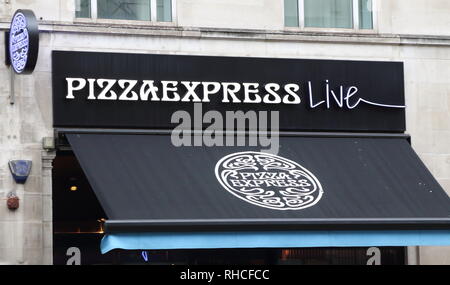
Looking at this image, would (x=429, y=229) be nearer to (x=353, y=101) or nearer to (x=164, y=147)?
(x=353, y=101)

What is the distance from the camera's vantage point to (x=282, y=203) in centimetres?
1897

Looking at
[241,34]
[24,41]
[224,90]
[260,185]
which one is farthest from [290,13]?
[24,41]

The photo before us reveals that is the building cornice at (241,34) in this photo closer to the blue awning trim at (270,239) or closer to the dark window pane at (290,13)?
the dark window pane at (290,13)

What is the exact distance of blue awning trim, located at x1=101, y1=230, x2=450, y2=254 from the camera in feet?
57.8

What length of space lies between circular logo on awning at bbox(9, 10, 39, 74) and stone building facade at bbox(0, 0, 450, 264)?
0.59 m

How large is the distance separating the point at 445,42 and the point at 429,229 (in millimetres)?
4605

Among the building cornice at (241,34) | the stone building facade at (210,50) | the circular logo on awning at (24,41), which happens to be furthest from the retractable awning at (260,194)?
the building cornice at (241,34)

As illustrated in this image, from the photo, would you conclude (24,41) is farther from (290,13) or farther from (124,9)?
(290,13)

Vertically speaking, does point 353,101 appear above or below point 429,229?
above

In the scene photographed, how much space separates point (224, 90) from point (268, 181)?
6.80 ft

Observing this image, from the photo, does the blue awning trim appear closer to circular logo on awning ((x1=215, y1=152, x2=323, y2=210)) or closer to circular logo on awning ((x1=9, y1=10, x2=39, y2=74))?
circular logo on awning ((x1=215, y1=152, x2=323, y2=210))

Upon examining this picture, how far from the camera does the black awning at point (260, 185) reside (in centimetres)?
1820
